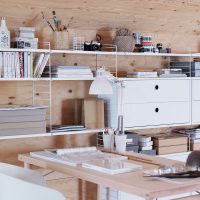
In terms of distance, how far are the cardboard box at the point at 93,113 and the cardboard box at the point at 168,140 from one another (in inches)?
23.6

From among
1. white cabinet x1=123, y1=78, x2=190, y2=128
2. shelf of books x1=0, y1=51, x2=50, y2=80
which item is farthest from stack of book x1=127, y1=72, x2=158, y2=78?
shelf of books x1=0, y1=51, x2=50, y2=80

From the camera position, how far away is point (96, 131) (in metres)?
3.88

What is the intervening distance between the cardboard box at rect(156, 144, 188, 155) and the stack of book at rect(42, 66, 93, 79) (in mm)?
951

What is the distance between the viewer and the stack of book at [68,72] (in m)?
3.71

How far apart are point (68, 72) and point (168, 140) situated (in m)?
1.14

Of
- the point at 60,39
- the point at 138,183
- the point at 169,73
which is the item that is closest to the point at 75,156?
the point at 138,183

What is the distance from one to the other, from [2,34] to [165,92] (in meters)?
1.51

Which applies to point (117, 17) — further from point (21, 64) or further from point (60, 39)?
point (21, 64)

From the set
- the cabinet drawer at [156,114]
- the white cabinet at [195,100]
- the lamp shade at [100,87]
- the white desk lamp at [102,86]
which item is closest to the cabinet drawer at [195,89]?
the white cabinet at [195,100]

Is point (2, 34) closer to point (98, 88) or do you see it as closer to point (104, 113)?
point (98, 88)

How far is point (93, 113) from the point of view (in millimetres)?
3879

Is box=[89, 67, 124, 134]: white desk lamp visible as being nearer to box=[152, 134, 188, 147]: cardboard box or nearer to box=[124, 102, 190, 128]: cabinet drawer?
box=[124, 102, 190, 128]: cabinet drawer

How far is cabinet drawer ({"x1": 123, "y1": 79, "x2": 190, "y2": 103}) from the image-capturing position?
4.00 meters

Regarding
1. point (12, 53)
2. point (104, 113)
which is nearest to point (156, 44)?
point (104, 113)
